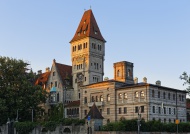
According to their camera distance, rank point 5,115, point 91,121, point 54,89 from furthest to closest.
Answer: point 54,89 → point 5,115 → point 91,121

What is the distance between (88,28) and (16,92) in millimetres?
28444

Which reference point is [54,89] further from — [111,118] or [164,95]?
[164,95]

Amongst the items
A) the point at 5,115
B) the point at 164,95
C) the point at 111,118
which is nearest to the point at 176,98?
the point at 164,95

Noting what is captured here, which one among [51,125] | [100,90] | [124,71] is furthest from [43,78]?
[51,125]

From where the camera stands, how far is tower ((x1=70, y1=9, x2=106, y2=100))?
90.1 metres

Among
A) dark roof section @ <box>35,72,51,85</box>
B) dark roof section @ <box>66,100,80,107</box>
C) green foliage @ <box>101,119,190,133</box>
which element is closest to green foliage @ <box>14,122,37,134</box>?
dark roof section @ <box>66,100,80,107</box>

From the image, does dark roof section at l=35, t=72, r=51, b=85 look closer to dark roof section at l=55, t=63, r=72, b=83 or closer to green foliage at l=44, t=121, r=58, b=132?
dark roof section at l=55, t=63, r=72, b=83

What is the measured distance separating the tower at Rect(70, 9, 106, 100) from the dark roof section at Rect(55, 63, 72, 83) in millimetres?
2706

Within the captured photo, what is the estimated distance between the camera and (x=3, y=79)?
78750 millimetres

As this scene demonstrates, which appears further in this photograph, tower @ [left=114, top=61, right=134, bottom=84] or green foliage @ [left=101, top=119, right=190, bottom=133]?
tower @ [left=114, top=61, right=134, bottom=84]

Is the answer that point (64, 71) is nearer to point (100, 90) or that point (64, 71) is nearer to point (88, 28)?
point (88, 28)

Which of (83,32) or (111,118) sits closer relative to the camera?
(111,118)

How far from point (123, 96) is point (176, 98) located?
526 inches

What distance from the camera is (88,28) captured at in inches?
3676
